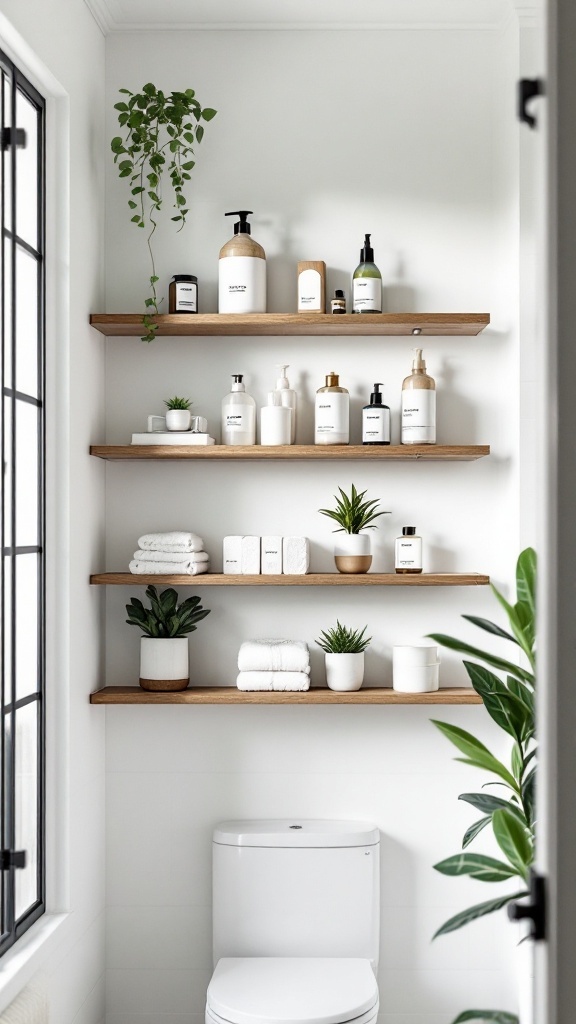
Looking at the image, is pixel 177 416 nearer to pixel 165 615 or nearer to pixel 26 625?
pixel 165 615

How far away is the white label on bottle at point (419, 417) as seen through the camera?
7.98ft

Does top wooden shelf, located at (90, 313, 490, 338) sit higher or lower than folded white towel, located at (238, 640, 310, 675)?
higher

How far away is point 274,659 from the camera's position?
242cm

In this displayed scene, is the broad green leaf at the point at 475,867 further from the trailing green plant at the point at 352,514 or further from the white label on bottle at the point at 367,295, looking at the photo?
the white label on bottle at the point at 367,295

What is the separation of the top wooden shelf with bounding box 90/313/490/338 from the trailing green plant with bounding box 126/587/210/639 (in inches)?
26.9

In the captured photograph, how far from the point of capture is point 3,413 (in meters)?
1.91

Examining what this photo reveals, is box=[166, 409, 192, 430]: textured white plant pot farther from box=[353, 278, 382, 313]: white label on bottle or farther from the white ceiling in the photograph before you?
the white ceiling

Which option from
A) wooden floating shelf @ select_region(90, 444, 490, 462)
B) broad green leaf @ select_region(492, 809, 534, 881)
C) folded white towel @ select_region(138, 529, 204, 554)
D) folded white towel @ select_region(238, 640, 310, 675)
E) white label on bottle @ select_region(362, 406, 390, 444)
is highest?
white label on bottle @ select_region(362, 406, 390, 444)

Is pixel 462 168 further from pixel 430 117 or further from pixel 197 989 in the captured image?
pixel 197 989

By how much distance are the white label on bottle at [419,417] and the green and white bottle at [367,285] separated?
24 cm

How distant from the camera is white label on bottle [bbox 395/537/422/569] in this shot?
2447mm

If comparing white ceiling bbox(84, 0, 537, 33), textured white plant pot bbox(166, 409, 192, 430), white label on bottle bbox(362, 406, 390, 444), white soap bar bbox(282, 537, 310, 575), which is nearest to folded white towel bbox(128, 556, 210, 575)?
white soap bar bbox(282, 537, 310, 575)

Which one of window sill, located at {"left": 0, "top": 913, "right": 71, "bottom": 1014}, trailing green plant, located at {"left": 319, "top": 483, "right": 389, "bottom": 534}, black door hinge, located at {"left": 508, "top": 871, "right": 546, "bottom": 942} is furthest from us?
trailing green plant, located at {"left": 319, "top": 483, "right": 389, "bottom": 534}

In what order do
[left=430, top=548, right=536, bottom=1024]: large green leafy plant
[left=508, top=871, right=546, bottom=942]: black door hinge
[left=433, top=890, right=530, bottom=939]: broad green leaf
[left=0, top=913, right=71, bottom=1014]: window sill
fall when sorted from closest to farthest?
[left=508, top=871, right=546, bottom=942]: black door hinge < [left=433, top=890, right=530, bottom=939]: broad green leaf < [left=430, top=548, right=536, bottom=1024]: large green leafy plant < [left=0, top=913, right=71, bottom=1014]: window sill
